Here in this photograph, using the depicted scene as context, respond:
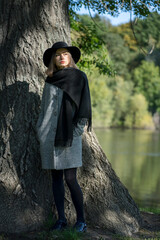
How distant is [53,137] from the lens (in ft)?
11.2

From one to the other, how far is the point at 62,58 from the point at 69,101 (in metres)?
0.42

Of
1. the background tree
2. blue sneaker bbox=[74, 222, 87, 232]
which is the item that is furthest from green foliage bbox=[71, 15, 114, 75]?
blue sneaker bbox=[74, 222, 87, 232]

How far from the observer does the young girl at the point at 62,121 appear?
3.39 m

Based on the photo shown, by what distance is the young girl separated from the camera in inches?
134

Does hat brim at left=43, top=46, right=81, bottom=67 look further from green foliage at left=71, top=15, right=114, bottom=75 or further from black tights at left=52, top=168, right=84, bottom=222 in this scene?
green foliage at left=71, top=15, right=114, bottom=75

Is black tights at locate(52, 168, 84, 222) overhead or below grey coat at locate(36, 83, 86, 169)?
below

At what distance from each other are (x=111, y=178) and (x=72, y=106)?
45.1 inches

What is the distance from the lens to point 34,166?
3729 millimetres

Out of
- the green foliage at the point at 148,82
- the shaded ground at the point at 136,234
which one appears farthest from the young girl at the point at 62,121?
the green foliage at the point at 148,82

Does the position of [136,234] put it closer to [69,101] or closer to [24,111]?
[69,101]

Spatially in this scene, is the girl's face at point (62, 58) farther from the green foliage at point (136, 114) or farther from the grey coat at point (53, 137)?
the green foliage at point (136, 114)

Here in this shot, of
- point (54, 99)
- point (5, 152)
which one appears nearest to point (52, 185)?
point (5, 152)

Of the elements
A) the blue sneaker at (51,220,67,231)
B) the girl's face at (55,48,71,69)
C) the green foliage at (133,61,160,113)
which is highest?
the green foliage at (133,61,160,113)

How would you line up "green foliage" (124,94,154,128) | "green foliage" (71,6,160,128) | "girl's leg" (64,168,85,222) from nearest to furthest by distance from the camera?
"girl's leg" (64,168,85,222), "green foliage" (71,6,160,128), "green foliage" (124,94,154,128)
